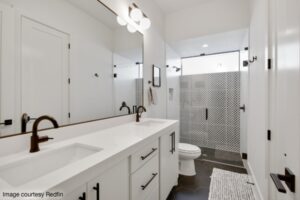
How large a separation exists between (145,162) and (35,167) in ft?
2.19

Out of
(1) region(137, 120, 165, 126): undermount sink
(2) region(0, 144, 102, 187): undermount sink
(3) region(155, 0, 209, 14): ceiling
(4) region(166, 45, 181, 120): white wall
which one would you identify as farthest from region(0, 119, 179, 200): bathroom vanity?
(3) region(155, 0, 209, 14): ceiling

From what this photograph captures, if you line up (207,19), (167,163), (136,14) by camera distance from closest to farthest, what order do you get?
(167,163) < (136,14) < (207,19)

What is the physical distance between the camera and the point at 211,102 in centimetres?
317

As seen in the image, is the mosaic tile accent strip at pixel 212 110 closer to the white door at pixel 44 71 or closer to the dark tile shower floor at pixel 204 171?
the dark tile shower floor at pixel 204 171

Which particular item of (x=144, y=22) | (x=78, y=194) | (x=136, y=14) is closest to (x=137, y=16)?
(x=136, y=14)

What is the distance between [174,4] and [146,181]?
2647mm

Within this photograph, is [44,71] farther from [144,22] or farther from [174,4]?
[174,4]

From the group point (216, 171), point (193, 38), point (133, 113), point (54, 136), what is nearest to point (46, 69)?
point (54, 136)

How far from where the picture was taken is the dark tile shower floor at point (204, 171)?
5.62 ft

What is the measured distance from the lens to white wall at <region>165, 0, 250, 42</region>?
216 centimetres

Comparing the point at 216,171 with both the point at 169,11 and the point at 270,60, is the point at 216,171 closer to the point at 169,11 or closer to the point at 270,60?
the point at 270,60

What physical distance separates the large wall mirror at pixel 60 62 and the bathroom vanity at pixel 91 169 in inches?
8.3

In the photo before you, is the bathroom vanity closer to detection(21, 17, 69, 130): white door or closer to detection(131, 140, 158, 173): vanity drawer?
detection(131, 140, 158, 173): vanity drawer

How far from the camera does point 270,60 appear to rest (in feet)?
3.85
